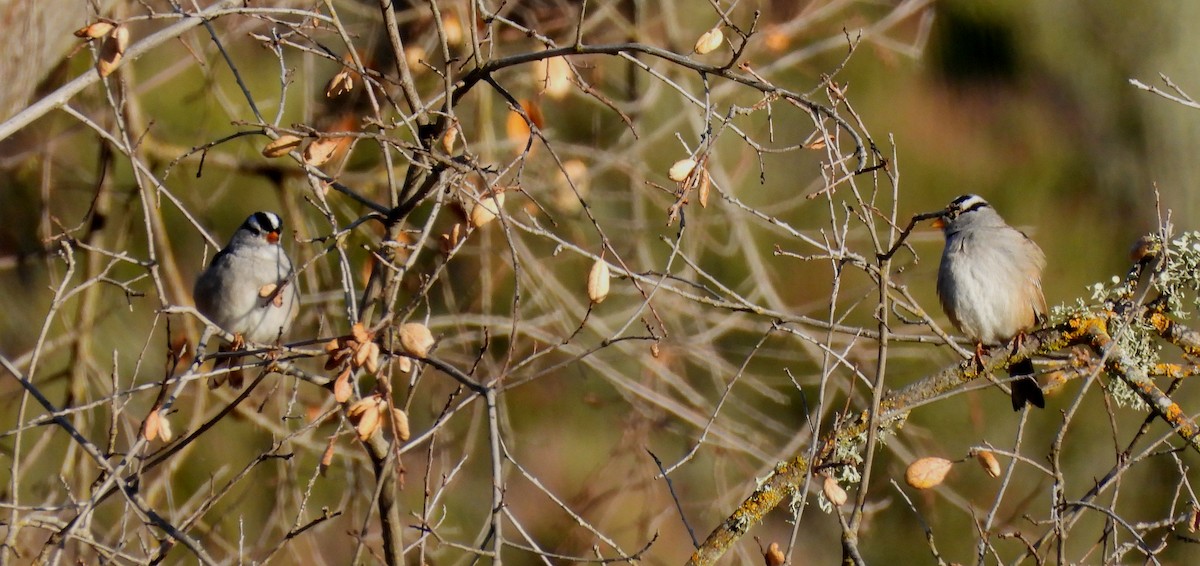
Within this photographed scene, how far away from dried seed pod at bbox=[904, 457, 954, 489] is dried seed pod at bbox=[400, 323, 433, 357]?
112cm

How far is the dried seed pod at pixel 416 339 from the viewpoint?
259 centimetres

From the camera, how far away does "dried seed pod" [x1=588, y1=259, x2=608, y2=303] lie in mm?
2719

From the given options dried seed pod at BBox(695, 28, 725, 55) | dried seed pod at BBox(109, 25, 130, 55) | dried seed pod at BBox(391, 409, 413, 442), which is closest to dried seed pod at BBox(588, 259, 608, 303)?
dried seed pod at BBox(391, 409, 413, 442)

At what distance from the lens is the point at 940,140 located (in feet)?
32.6

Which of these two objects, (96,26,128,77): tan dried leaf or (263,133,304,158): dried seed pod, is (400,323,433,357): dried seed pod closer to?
(263,133,304,158): dried seed pod

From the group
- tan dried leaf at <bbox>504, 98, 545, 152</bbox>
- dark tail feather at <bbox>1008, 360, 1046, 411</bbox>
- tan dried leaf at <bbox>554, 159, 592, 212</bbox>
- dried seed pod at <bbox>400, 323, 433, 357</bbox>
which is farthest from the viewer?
tan dried leaf at <bbox>504, 98, 545, 152</bbox>

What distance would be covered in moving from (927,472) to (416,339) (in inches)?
47.3

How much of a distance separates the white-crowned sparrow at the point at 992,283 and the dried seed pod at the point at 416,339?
262 centimetres

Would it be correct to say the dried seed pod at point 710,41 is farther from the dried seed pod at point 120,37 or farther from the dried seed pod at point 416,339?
the dried seed pod at point 120,37

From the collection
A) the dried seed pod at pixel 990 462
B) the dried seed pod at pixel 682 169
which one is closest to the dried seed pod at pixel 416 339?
the dried seed pod at pixel 682 169

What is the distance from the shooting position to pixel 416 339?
2.60 meters

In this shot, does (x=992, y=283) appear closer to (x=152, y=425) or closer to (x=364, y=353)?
(x=364, y=353)

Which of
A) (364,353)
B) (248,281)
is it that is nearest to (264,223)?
(248,281)

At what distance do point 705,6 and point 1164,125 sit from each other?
362 cm
